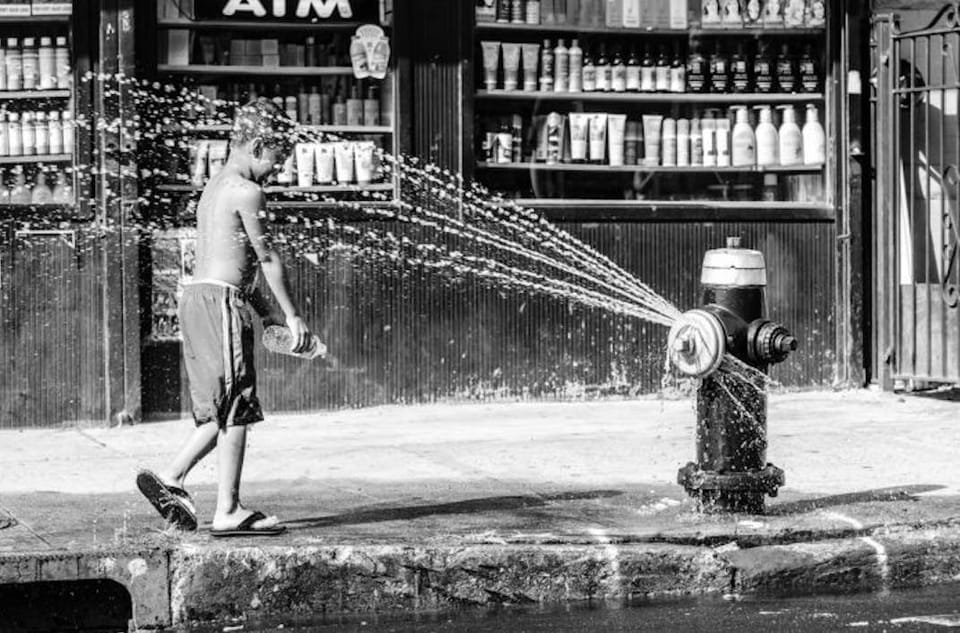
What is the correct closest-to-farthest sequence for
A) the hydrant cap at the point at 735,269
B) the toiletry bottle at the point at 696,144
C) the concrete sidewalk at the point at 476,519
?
the concrete sidewalk at the point at 476,519
the hydrant cap at the point at 735,269
the toiletry bottle at the point at 696,144

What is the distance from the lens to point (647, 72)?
11.5 m

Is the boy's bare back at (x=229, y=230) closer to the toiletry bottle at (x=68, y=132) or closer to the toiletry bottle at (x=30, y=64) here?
the toiletry bottle at (x=68, y=132)

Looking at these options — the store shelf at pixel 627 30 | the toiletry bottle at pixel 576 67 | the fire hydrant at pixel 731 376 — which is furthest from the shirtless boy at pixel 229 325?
the toiletry bottle at pixel 576 67

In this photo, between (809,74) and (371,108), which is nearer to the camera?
(371,108)

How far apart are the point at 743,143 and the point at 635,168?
760mm

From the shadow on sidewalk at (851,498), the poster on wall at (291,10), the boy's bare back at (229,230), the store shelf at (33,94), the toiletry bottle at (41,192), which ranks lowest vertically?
the shadow on sidewalk at (851,498)

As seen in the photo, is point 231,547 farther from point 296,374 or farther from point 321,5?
point 321,5

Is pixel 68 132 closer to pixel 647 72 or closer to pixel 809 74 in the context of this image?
pixel 647 72

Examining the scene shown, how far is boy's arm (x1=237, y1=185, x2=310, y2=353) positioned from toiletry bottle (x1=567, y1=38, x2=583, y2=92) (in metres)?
4.89

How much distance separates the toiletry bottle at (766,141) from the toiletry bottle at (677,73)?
1.87 ft

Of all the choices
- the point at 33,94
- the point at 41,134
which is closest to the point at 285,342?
the point at 41,134

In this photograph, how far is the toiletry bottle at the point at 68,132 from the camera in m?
10.4

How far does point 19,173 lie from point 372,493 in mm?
3748

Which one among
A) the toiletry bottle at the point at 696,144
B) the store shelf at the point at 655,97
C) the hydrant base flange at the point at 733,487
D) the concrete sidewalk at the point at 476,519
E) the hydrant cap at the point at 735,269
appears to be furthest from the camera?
the toiletry bottle at the point at 696,144
